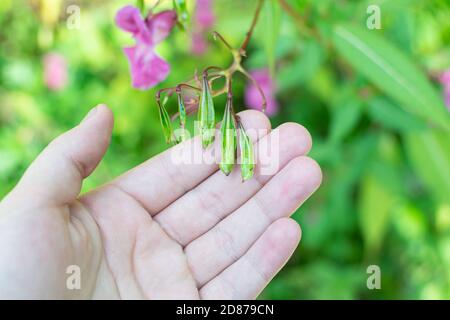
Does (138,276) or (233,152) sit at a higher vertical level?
(233,152)

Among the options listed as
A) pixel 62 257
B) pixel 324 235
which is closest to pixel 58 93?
pixel 324 235

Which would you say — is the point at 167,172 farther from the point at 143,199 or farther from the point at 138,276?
the point at 138,276

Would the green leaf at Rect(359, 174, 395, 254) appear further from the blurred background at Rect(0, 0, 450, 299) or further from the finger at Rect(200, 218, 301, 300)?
the finger at Rect(200, 218, 301, 300)

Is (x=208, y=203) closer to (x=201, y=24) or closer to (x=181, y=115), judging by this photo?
(x=181, y=115)

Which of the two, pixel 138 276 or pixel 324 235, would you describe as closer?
pixel 138 276

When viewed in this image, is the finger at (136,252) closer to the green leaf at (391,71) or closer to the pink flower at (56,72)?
the green leaf at (391,71)
